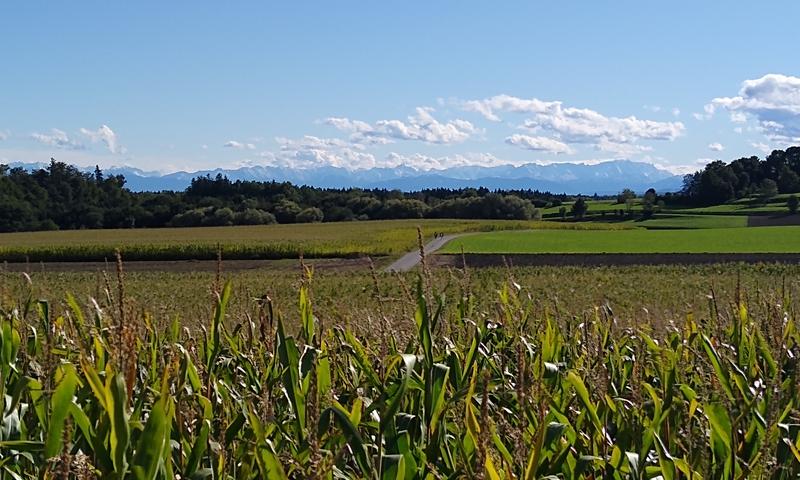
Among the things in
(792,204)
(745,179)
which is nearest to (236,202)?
(792,204)

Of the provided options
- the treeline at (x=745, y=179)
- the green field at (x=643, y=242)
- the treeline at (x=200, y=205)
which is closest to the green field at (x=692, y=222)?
the treeline at (x=200, y=205)

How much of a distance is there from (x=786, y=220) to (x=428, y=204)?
155 ft

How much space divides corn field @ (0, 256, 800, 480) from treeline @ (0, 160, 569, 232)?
96615 mm

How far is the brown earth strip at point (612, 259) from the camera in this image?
144 ft

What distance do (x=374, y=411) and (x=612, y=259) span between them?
44.7 meters

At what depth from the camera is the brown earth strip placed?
144 feet

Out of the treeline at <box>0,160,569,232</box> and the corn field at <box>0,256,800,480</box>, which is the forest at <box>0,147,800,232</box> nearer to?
the treeline at <box>0,160,569,232</box>

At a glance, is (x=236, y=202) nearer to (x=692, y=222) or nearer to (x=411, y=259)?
(x=692, y=222)

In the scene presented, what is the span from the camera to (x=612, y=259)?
46000mm

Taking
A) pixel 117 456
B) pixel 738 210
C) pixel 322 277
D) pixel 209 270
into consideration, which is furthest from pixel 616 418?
pixel 738 210

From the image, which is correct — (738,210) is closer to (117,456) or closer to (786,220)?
(786,220)

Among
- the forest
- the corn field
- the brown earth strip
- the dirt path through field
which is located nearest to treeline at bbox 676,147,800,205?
the forest

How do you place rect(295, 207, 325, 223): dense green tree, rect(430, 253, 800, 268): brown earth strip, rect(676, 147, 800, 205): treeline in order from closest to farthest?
rect(430, 253, 800, 268): brown earth strip < rect(295, 207, 325, 223): dense green tree < rect(676, 147, 800, 205): treeline

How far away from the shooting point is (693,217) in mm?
96062
